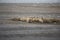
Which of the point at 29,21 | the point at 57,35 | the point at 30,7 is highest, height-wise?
the point at 30,7

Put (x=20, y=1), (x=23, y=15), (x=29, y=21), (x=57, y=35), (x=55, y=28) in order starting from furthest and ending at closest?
(x=20, y=1), (x=23, y=15), (x=29, y=21), (x=55, y=28), (x=57, y=35)

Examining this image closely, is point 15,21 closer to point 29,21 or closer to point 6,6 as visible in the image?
point 29,21

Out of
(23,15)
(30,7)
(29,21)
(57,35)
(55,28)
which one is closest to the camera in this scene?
(57,35)

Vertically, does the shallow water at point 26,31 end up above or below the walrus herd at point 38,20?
below

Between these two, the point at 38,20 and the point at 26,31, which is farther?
the point at 38,20

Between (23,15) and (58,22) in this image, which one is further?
(23,15)

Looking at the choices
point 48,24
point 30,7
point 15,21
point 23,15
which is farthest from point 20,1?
point 48,24

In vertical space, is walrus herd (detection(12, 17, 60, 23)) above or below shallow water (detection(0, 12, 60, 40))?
above

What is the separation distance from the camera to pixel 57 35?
172cm

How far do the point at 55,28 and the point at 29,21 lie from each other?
0.38 m

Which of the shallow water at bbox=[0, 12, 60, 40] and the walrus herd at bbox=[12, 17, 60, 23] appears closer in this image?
the shallow water at bbox=[0, 12, 60, 40]

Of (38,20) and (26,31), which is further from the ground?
(38,20)

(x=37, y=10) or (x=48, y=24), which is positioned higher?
(x=37, y=10)

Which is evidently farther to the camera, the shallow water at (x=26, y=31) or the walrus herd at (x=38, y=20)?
the walrus herd at (x=38, y=20)
